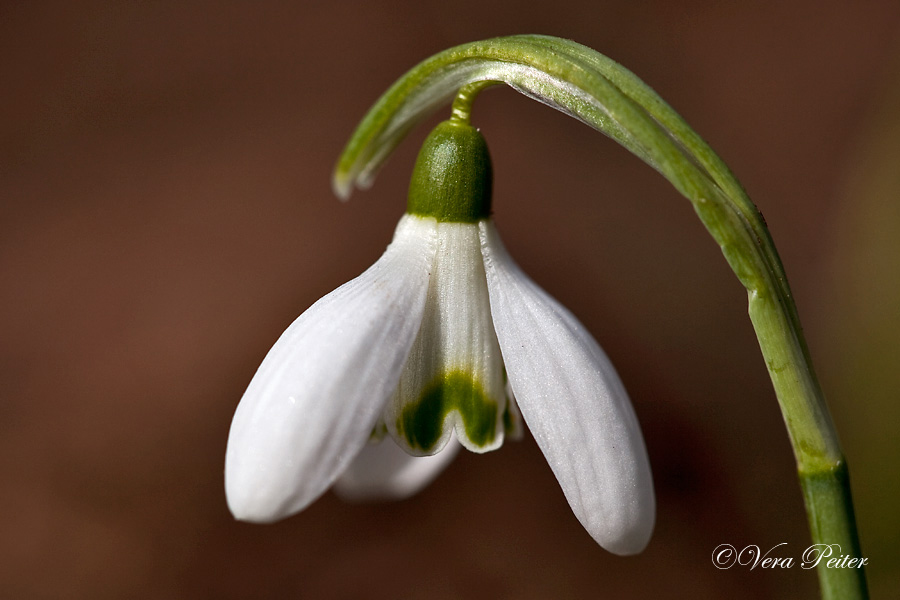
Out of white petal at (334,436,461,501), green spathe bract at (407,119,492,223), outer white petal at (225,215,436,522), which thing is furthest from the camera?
white petal at (334,436,461,501)

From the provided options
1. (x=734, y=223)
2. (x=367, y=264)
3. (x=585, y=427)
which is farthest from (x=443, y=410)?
(x=367, y=264)

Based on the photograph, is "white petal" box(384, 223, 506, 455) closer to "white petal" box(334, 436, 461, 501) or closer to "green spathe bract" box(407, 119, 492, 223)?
"green spathe bract" box(407, 119, 492, 223)

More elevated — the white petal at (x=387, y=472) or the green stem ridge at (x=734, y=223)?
the green stem ridge at (x=734, y=223)

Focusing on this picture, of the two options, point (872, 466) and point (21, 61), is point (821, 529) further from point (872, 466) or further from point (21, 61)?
point (21, 61)

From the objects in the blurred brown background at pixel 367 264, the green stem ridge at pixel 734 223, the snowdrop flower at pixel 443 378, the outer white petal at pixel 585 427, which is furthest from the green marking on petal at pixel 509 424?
the blurred brown background at pixel 367 264

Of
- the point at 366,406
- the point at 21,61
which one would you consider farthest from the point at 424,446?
the point at 21,61

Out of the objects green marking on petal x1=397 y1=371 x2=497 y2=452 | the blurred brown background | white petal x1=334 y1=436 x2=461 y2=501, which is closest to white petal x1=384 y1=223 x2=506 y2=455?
green marking on petal x1=397 y1=371 x2=497 y2=452

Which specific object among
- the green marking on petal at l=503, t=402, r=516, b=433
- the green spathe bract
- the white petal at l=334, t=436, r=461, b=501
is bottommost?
the white petal at l=334, t=436, r=461, b=501

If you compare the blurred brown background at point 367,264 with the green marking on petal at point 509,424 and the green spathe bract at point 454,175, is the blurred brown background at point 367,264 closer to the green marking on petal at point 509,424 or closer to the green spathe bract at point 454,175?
the green marking on petal at point 509,424
